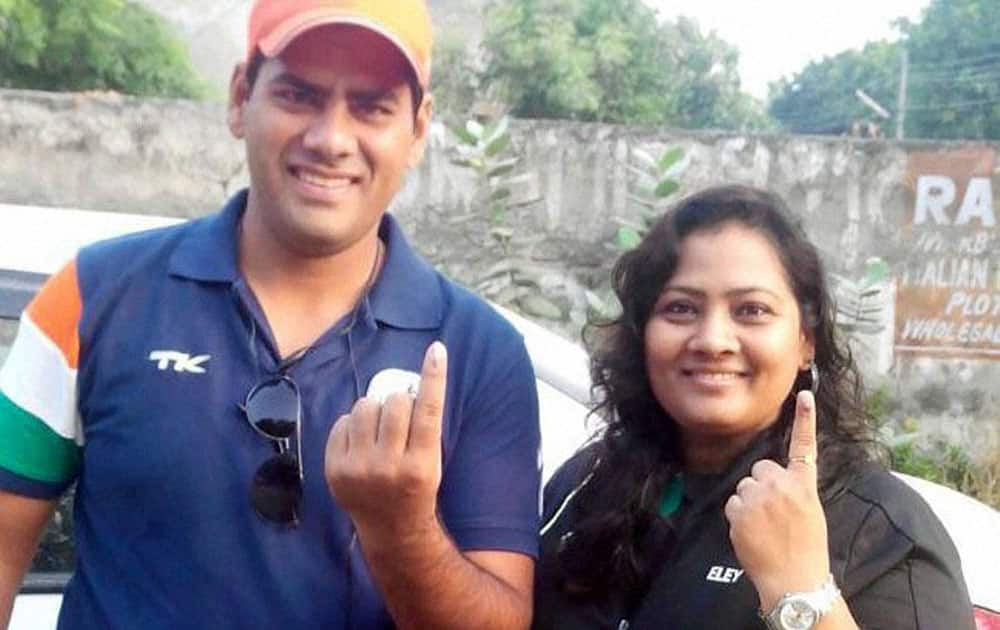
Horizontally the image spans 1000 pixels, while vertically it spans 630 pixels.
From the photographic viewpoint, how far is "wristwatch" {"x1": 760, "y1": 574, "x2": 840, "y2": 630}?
1534 mm

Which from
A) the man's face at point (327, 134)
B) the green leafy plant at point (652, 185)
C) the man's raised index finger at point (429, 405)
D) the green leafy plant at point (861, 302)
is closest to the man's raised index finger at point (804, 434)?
the man's raised index finger at point (429, 405)

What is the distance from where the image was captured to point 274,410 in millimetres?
1657

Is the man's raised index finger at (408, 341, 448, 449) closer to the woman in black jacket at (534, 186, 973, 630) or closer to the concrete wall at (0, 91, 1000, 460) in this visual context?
the woman in black jacket at (534, 186, 973, 630)

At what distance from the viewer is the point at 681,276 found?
6.19 feet

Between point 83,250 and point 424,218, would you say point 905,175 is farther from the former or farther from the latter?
point 83,250

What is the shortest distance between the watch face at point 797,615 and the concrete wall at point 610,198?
4724 millimetres

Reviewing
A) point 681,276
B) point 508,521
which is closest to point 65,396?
point 508,521

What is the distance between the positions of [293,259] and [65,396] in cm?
33

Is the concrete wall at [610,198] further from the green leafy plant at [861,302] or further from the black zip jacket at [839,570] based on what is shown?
the black zip jacket at [839,570]

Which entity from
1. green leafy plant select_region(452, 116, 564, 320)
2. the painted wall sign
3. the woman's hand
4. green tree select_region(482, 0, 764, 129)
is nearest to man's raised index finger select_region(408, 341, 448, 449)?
the woman's hand

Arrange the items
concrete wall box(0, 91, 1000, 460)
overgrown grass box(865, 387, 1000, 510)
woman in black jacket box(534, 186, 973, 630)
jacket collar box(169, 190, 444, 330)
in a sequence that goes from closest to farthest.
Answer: woman in black jacket box(534, 186, 973, 630)
jacket collar box(169, 190, 444, 330)
overgrown grass box(865, 387, 1000, 510)
concrete wall box(0, 91, 1000, 460)

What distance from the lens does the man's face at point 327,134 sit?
1.69 metres

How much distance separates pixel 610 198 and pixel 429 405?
5.16 meters

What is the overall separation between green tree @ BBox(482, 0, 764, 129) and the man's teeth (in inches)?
443
